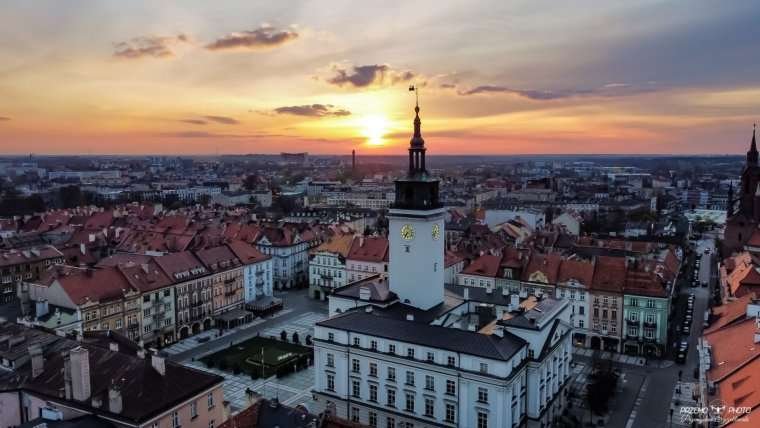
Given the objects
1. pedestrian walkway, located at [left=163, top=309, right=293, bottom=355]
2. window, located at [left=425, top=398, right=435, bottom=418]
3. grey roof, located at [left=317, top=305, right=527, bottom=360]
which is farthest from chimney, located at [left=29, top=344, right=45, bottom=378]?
pedestrian walkway, located at [left=163, top=309, right=293, bottom=355]

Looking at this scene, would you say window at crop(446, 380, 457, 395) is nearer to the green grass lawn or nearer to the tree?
the tree

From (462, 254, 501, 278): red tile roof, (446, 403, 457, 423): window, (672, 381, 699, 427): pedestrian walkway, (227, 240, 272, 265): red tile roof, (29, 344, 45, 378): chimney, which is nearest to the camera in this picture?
(29, 344, 45, 378): chimney

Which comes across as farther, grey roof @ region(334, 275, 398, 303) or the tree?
grey roof @ region(334, 275, 398, 303)

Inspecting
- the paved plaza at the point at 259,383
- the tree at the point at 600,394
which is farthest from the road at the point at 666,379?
the paved plaza at the point at 259,383

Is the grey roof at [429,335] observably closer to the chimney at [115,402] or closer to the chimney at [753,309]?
the chimney at [753,309]

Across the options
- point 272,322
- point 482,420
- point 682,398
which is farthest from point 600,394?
point 272,322

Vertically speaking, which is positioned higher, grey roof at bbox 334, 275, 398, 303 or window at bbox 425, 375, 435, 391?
grey roof at bbox 334, 275, 398, 303

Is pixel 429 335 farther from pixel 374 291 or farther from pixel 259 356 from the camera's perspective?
pixel 259 356
